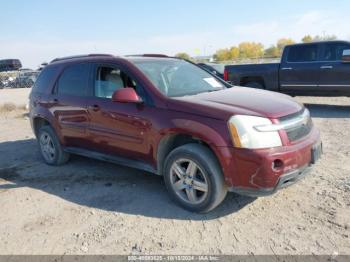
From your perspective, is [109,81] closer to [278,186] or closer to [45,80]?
[45,80]

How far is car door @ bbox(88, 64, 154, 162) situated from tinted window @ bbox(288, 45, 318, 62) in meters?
7.21

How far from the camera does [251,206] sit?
4008 mm

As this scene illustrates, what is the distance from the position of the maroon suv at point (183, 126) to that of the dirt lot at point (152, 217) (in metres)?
0.36

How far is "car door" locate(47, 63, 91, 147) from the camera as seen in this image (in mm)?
5109

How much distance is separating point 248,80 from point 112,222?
8.26 m

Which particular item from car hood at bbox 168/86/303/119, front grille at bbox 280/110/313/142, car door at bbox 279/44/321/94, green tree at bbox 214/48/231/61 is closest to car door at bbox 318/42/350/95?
car door at bbox 279/44/321/94

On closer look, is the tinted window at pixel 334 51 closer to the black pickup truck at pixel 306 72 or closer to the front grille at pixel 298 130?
the black pickup truck at pixel 306 72

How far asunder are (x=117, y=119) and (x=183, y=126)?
1.08 metres

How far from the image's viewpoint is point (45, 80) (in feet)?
19.7

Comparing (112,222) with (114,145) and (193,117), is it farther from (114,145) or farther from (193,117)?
(193,117)

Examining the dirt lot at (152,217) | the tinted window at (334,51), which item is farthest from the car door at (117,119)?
the tinted window at (334,51)

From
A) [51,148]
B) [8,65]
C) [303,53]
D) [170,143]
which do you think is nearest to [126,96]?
[170,143]

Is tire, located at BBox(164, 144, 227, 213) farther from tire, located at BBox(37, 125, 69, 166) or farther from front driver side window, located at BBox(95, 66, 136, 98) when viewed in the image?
tire, located at BBox(37, 125, 69, 166)

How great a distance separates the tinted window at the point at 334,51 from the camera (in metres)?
9.66
